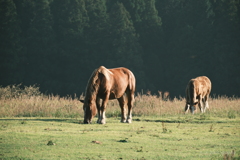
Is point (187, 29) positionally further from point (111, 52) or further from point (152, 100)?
point (152, 100)

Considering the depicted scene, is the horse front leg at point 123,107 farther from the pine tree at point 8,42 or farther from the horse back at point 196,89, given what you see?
the pine tree at point 8,42

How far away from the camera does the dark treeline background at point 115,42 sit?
52031 mm

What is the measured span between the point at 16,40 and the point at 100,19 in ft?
35.2

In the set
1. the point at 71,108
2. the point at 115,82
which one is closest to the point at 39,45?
the point at 71,108

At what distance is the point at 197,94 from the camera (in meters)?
26.9

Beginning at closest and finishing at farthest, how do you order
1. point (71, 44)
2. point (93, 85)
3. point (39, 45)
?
point (93, 85), point (39, 45), point (71, 44)

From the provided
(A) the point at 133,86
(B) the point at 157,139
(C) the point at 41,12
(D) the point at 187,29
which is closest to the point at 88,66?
(C) the point at 41,12

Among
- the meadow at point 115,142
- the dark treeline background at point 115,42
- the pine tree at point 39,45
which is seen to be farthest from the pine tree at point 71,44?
the meadow at point 115,142

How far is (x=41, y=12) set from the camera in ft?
182

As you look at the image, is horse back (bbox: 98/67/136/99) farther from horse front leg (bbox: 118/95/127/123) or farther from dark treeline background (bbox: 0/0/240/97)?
dark treeline background (bbox: 0/0/240/97)

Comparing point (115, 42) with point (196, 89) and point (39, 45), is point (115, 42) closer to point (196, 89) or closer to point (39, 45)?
point (39, 45)

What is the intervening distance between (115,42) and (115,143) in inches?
1699

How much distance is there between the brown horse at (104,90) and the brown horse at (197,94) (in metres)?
6.98

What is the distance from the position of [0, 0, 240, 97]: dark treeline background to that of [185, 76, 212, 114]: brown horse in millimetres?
22135
